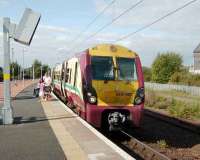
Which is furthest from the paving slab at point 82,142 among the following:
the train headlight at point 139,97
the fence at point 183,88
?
the fence at point 183,88

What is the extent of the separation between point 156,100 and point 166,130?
1514 cm

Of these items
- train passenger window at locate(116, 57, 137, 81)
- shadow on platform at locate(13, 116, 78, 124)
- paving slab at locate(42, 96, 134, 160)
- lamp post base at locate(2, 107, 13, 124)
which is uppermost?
train passenger window at locate(116, 57, 137, 81)

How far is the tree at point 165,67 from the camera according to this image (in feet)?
230

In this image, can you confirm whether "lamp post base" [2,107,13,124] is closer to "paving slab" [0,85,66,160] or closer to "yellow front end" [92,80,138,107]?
"paving slab" [0,85,66,160]

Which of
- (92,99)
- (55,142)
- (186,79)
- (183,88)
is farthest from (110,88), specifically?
(186,79)

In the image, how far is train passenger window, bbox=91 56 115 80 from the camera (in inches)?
502

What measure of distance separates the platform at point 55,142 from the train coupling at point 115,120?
2.64ft

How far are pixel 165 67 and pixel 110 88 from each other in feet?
192

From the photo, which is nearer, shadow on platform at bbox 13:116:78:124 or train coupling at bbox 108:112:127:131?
train coupling at bbox 108:112:127:131

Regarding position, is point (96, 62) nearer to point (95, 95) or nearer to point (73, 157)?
point (95, 95)

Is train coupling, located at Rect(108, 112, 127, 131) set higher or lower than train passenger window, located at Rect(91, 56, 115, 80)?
lower

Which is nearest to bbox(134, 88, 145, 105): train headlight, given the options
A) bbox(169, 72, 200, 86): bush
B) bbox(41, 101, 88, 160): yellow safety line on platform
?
bbox(41, 101, 88, 160): yellow safety line on platform

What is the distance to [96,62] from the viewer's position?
13.0m

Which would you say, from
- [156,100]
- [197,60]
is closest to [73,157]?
[156,100]
